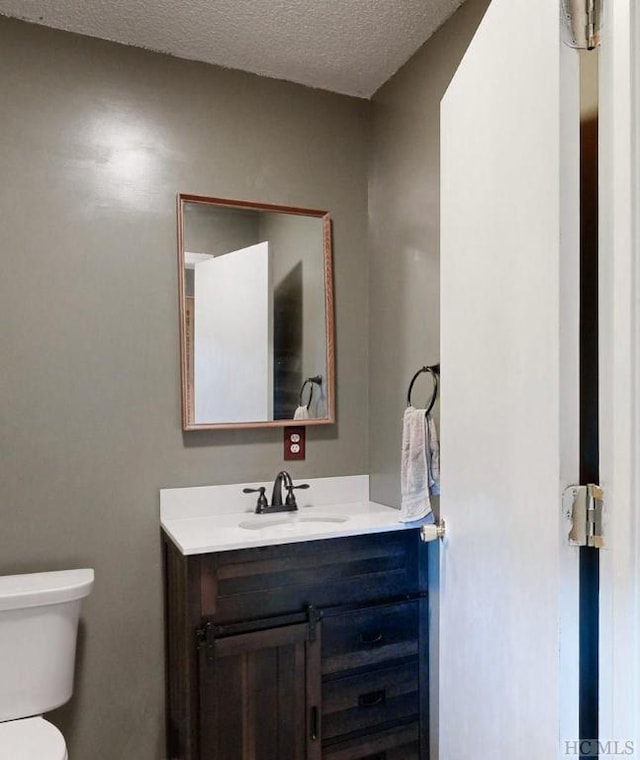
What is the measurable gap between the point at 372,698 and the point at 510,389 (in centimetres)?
130

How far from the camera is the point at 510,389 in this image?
103cm

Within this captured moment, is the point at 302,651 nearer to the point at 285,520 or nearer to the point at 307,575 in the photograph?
the point at 307,575

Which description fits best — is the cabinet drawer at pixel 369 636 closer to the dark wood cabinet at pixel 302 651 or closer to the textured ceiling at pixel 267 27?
the dark wood cabinet at pixel 302 651

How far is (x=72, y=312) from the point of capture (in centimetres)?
192

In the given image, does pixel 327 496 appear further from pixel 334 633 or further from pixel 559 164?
pixel 559 164

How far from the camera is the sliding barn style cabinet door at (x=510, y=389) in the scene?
88 cm

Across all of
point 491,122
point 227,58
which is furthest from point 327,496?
point 227,58

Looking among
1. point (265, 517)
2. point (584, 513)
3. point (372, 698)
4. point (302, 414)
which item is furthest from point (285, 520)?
point (584, 513)

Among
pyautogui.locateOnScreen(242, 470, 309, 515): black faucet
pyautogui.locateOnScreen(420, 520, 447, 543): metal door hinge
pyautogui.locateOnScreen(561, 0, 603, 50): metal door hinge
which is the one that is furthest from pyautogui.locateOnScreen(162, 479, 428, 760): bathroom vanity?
pyautogui.locateOnScreen(561, 0, 603, 50): metal door hinge

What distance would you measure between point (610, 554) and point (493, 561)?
0.29 m

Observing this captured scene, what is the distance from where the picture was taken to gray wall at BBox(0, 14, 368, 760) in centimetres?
186

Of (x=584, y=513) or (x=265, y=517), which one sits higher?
(x=584, y=513)

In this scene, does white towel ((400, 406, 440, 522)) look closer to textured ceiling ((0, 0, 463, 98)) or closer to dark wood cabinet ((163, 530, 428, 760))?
dark wood cabinet ((163, 530, 428, 760))

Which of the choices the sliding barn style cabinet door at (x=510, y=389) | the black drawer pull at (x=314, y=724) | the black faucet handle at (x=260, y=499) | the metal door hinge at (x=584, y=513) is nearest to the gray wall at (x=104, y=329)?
the black faucet handle at (x=260, y=499)
